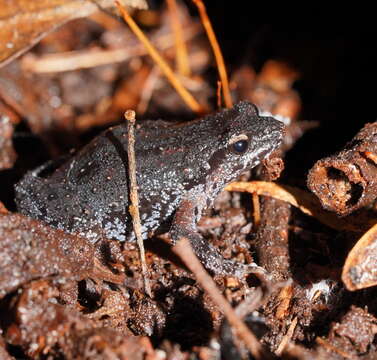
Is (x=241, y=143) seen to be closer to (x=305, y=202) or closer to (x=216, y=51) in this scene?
(x=305, y=202)

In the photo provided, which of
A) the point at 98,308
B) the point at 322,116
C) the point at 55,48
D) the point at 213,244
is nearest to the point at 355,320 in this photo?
the point at 213,244

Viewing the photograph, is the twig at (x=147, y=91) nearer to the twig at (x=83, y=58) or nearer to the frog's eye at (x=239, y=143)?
the twig at (x=83, y=58)

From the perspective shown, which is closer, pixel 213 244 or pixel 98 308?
pixel 98 308

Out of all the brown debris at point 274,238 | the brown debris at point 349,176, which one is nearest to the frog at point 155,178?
the brown debris at point 274,238

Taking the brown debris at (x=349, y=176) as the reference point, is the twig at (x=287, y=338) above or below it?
below

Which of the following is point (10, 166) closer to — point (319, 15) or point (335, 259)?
point (335, 259)

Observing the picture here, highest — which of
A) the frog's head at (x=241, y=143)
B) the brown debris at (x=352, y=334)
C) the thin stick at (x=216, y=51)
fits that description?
the thin stick at (x=216, y=51)

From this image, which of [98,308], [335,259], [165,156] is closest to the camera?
[98,308]
